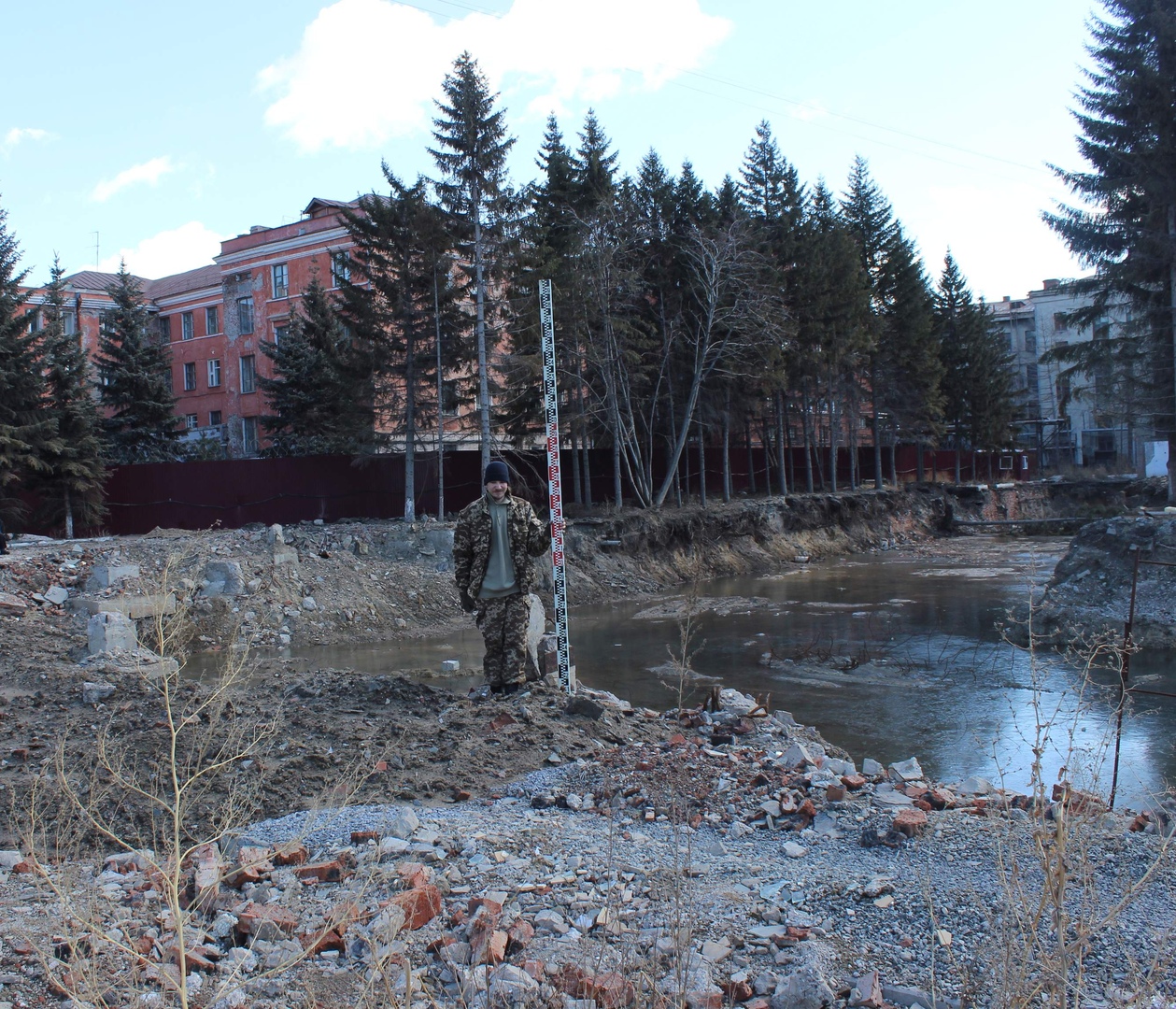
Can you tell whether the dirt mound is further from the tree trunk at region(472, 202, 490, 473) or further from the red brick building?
the red brick building

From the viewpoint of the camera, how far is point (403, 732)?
7340 millimetres

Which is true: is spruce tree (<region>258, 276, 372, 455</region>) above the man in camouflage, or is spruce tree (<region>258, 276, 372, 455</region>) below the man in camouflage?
above

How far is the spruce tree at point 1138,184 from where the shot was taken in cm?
2516

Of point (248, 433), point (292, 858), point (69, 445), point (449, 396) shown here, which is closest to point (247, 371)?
point (248, 433)

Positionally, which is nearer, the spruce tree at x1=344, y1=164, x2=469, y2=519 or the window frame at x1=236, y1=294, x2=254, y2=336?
the spruce tree at x1=344, y1=164, x2=469, y2=519

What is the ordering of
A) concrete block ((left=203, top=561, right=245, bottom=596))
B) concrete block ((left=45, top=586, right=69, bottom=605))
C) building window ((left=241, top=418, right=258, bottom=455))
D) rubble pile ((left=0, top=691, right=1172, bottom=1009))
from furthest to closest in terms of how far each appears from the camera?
building window ((left=241, top=418, right=258, bottom=455)) → concrete block ((left=203, top=561, right=245, bottom=596)) → concrete block ((left=45, top=586, right=69, bottom=605)) → rubble pile ((left=0, top=691, right=1172, bottom=1009))

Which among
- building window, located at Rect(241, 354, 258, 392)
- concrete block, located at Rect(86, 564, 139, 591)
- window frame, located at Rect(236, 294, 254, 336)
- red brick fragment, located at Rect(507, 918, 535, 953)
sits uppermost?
window frame, located at Rect(236, 294, 254, 336)

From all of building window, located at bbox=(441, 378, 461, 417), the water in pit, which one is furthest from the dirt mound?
building window, located at bbox=(441, 378, 461, 417)

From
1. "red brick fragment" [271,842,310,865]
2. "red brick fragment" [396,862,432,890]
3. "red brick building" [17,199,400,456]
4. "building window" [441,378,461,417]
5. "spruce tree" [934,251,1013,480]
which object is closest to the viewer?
"red brick fragment" [396,862,432,890]

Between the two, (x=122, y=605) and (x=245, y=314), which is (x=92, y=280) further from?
(x=122, y=605)

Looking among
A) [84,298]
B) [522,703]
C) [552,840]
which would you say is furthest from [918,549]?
[84,298]

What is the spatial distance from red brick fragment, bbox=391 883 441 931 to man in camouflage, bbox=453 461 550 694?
4.17 meters

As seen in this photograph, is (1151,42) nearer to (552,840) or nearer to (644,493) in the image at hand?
(644,493)

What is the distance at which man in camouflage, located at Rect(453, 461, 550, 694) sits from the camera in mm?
8258
